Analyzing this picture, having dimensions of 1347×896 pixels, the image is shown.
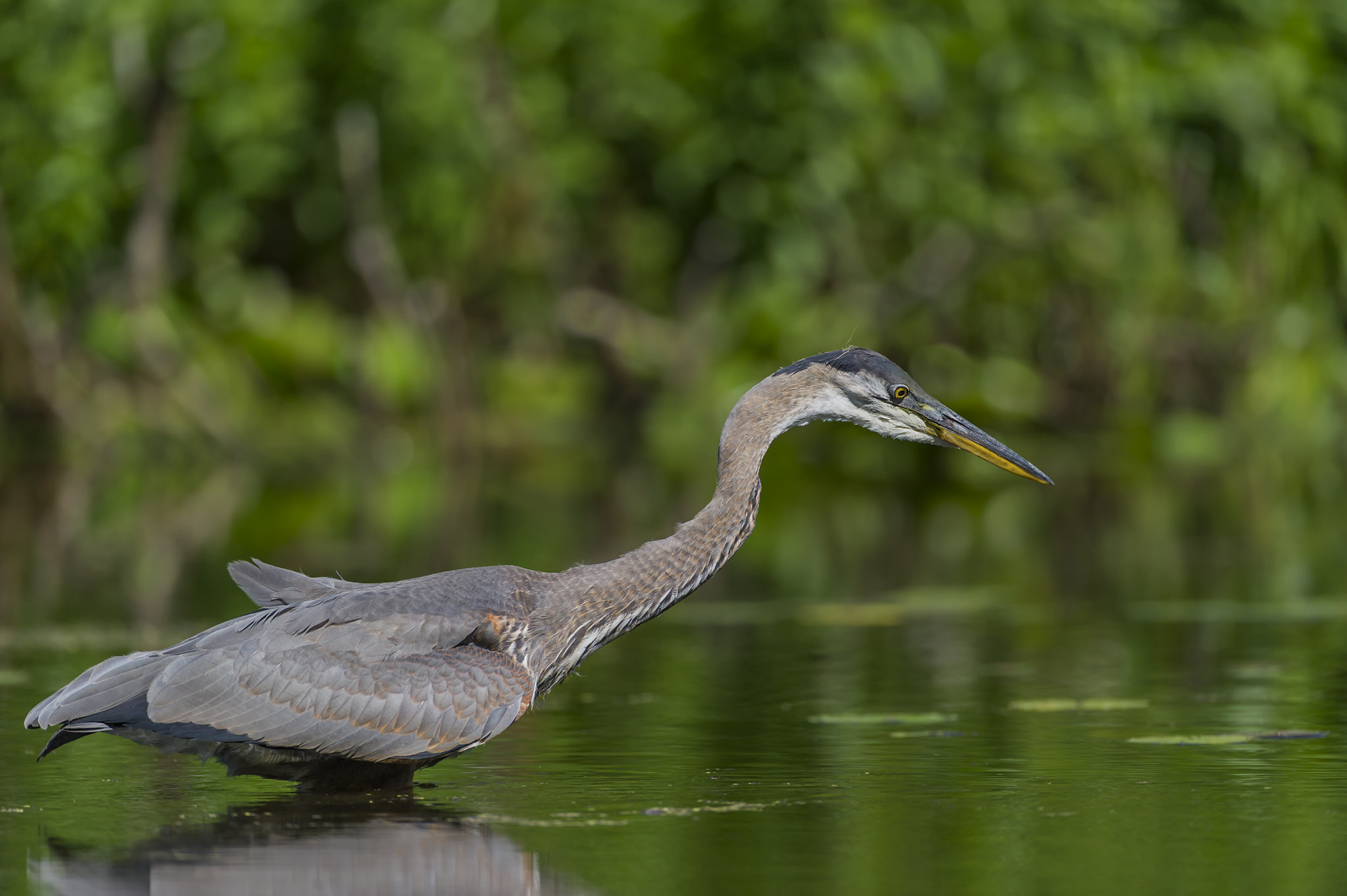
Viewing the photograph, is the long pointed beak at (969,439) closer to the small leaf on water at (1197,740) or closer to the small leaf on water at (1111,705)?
the small leaf on water at (1197,740)

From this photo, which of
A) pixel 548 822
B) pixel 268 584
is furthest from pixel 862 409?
pixel 268 584

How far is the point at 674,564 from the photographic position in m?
7.49

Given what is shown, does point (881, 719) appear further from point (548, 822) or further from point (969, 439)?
point (548, 822)

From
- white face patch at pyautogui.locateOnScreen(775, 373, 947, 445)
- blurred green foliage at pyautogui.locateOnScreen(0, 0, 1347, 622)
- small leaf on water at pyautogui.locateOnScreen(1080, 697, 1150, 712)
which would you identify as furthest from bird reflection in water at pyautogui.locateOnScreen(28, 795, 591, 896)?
blurred green foliage at pyautogui.locateOnScreen(0, 0, 1347, 622)

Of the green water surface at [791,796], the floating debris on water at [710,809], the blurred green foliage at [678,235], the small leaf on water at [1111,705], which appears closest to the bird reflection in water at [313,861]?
the green water surface at [791,796]

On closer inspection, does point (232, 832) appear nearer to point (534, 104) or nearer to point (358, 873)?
point (358, 873)

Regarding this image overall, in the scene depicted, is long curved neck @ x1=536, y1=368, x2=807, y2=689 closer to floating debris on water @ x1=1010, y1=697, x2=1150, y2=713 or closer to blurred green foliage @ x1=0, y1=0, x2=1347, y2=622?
floating debris on water @ x1=1010, y1=697, x2=1150, y2=713

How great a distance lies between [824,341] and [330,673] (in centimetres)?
2240

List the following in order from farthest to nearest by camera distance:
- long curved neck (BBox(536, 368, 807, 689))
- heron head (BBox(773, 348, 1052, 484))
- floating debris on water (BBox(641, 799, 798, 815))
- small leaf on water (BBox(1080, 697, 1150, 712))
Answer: small leaf on water (BBox(1080, 697, 1150, 712)) → heron head (BBox(773, 348, 1052, 484)) → long curved neck (BBox(536, 368, 807, 689)) → floating debris on water (BBox(641, 799, 798, 815))

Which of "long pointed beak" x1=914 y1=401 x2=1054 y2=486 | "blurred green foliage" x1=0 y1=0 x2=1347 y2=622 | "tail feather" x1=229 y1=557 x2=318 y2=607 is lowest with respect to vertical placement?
"tail feather" x1=229 y1=557 x2=318 y2=607

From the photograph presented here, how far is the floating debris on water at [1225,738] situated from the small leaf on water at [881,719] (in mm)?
911

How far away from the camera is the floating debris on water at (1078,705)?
8773 millimetres

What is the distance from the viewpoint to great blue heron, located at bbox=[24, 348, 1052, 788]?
688 centimetres

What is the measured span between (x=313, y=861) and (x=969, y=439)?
318cm
